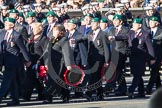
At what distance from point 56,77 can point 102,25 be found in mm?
1683

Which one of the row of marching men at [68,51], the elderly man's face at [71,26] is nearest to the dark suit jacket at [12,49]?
the row of marching men at [68,51]

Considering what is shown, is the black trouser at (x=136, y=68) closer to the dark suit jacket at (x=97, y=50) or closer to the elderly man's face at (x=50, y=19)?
the dark suit jacket at (x=97, y=50)

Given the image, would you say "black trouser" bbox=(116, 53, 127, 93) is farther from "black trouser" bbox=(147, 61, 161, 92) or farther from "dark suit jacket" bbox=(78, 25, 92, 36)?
"dark suit jacket" bbox=(78, 25, 92, 36)

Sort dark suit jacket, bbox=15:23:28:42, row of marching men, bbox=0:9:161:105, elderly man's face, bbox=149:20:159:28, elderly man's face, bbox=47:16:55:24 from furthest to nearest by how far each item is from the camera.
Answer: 1. elderly man's face, bbox=149:20:159:28
2. elderly man's face, bbox=47:16:55:24
3. dark suit jacket, bbox=15:23:28:42
4. row of marching men, bbox=0:9:161:105

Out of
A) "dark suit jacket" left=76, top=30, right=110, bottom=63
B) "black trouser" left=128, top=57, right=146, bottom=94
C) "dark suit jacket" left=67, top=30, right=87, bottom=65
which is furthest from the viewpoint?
"black trouser" left=128, top=57, right=146, bottom=94

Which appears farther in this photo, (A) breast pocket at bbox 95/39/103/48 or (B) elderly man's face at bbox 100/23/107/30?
(B) elderly man's face at bbox 100/23/107/30

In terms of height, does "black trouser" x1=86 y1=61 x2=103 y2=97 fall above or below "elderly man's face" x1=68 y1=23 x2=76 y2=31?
below

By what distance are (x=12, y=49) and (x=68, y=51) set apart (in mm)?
996

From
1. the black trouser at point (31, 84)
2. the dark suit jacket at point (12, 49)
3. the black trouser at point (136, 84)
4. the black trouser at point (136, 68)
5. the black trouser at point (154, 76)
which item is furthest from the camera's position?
the black trouser at point (154, 76)

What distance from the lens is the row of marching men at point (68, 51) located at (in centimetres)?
983

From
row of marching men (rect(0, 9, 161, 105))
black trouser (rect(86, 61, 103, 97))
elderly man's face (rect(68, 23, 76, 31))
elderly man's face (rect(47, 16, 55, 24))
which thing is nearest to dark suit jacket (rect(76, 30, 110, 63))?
row of marching men (rect(0, 9, 161, 105))

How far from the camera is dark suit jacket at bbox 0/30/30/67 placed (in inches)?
383

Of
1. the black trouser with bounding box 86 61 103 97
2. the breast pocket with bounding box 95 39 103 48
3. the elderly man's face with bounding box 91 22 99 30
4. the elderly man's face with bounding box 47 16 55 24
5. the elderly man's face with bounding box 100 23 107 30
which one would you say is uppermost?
the elderly man's face with bounding box 47 16 55 24

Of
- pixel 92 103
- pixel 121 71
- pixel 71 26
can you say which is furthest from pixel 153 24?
pixel 92 103
